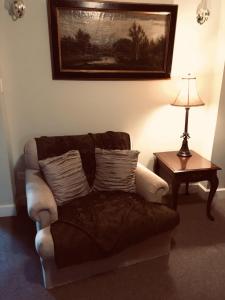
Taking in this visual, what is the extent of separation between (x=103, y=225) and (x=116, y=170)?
561 millimetres

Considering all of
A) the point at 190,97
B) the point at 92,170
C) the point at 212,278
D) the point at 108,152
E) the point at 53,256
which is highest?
the point at 190,97

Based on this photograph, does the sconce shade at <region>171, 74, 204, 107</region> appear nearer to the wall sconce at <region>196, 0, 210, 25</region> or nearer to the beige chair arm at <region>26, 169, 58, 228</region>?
the wall sconce at <region>196, 0, 210, 25</region>

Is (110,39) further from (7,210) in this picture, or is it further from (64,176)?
(7,210)

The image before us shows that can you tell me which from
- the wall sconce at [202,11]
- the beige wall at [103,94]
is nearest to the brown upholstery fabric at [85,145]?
the beige wall at [103,94]

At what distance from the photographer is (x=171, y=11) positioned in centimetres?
237

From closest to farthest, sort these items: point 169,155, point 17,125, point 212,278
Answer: point 212,278
point 17,125
point 169,155

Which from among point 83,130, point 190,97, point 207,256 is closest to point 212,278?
point 207,256

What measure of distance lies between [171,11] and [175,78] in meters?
0.61

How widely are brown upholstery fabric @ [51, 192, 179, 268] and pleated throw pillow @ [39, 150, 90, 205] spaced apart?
0.08 metres

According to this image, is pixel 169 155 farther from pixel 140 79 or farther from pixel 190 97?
pixel 140 79

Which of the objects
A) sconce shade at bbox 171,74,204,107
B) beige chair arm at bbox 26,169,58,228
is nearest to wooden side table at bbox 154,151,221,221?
sconce shade at bbox 171,74,204,107

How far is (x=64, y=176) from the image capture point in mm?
2062

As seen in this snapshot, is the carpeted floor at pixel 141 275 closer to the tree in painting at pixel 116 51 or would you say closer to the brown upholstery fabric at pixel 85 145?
the brown upholstery fabric at pixel 85 145

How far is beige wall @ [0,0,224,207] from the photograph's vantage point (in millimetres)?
2268
